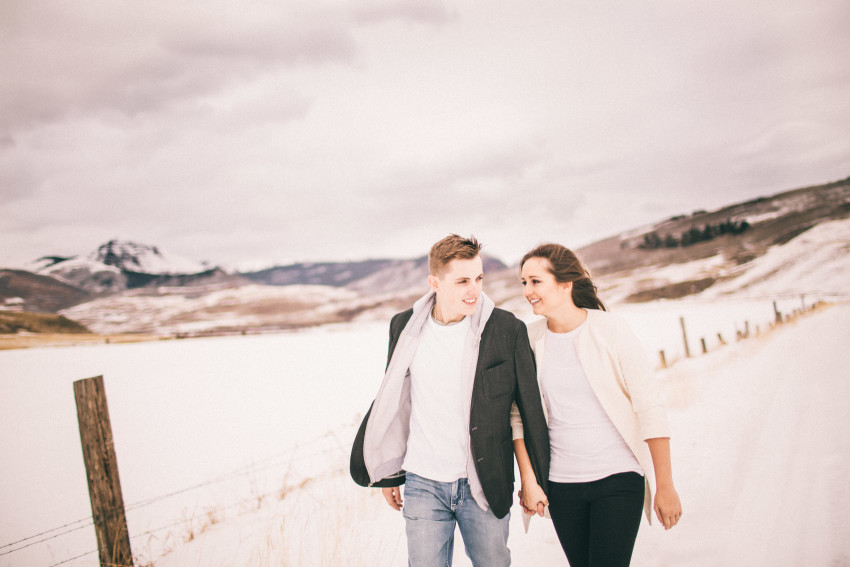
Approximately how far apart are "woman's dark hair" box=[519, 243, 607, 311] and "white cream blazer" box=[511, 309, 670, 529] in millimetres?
266

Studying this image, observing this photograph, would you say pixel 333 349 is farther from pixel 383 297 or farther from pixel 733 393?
pixel 383 297

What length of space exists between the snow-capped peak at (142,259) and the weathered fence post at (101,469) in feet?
181

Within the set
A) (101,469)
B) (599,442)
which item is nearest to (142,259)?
(101,469)

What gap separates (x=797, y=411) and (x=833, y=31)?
18.0 metres

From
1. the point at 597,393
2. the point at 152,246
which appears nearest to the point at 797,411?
the point at 597,393

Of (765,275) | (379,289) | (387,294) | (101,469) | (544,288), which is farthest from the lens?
(379,289)

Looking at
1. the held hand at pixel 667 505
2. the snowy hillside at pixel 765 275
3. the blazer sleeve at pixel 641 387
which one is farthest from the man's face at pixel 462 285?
the snowy hillside at pixel 765 275

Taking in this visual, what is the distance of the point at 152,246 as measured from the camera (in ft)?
181

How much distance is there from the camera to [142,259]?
2124 inches

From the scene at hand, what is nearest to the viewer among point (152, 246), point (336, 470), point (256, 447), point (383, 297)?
point (336, 470)

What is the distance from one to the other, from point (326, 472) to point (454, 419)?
4863 millimetres

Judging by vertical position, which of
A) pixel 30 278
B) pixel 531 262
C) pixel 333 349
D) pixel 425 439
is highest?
pixel 30 278

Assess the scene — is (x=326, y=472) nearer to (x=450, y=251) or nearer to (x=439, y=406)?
A: (x=439, y=406)

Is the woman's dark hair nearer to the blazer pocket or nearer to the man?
the man
